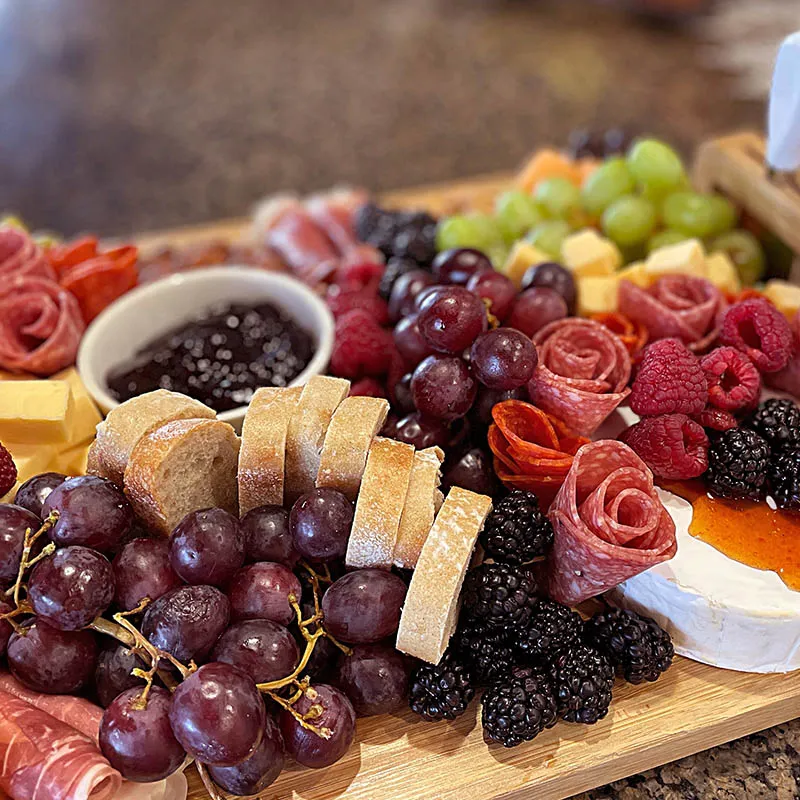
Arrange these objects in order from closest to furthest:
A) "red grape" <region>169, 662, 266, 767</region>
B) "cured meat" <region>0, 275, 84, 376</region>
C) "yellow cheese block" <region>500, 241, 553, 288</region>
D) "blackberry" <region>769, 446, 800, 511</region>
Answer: "red grape" <region>169, 662, 266, 767</region> → "blackberry" <region>769, 446, 800, 511</region> → "cured meat" <region>0, 275, 84, 376</region> → "yellow cheese block" <region>500, 241, 553, 288</region>

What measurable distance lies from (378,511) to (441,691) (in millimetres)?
180

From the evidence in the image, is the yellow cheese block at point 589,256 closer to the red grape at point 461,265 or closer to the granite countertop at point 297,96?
the red grape at point 461,265

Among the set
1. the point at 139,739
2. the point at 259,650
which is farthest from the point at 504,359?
the point at 139,739

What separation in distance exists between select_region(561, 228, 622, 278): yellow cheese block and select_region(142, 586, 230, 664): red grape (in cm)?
68

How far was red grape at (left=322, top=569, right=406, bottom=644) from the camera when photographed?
2.64 feet

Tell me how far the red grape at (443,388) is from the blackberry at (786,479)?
334mm

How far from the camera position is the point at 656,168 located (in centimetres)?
136

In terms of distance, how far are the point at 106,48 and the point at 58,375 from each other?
210 centimetres

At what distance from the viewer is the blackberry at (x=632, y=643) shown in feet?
2.78

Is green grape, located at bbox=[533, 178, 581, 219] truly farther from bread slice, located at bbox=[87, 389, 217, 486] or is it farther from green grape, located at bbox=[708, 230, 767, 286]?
bread slice, located at bbox=[87, 389, 217, 486]

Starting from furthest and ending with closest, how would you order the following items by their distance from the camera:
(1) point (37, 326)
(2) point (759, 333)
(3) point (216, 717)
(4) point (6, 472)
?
(1) point (37, 326) < (2) point (759, 333) < (4) point (6, 472) < (3) point (216, 717)

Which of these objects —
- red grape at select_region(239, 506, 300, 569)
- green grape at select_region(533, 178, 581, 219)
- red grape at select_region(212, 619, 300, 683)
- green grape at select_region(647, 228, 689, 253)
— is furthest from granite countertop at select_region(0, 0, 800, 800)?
red grape at select_region(212, 619, 300, 683)

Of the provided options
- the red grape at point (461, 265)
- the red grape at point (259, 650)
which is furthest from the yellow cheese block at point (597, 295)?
the red grape at point (259, 650)

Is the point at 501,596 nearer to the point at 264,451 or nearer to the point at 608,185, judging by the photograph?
the point at 264,451
